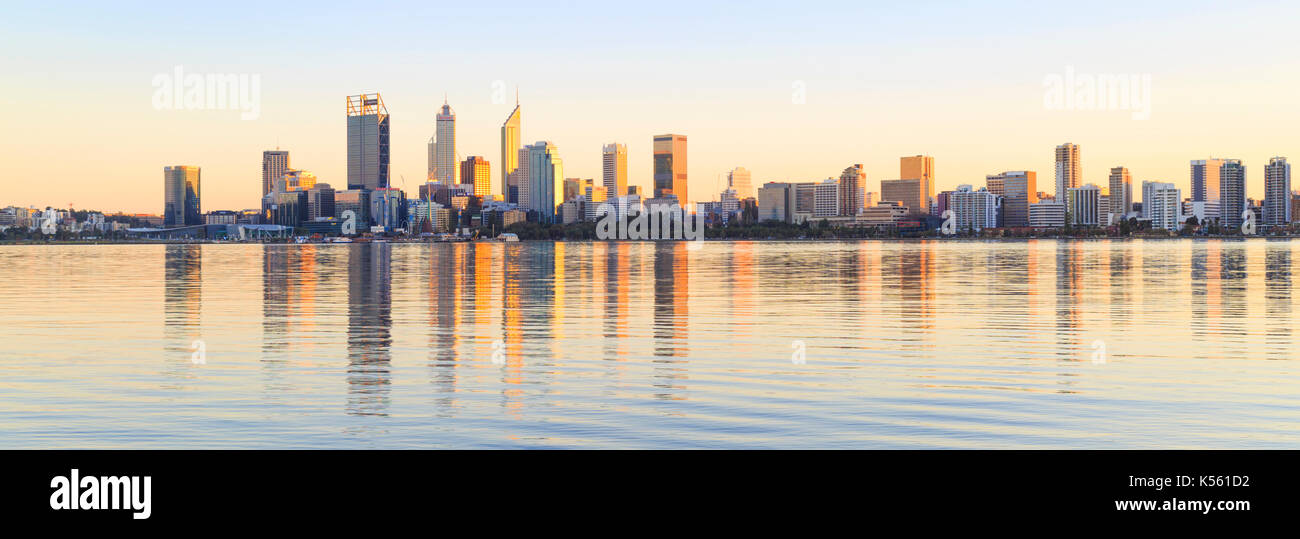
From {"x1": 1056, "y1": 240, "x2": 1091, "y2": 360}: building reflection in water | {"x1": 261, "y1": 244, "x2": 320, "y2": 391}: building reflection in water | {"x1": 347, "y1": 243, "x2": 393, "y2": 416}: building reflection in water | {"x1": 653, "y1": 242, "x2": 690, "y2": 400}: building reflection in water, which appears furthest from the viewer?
{"x1": 1056, "y1": 240, "x2": 1091, "y2": 360}: building reflection in water

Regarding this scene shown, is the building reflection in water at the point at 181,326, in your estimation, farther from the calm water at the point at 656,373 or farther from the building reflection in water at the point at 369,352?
the building reflection in water at the point at 369,352

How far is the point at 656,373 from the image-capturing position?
74.0ft

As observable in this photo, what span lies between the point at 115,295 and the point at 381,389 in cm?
3814

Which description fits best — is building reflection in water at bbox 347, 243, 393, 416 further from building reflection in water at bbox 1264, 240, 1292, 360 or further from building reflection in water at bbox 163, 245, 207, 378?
building reflection in water at bbox 1264, 240, 1292, 360

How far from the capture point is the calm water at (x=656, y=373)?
15906mm

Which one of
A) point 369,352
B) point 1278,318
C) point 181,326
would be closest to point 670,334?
point 369,352

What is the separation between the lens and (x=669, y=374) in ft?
73.6

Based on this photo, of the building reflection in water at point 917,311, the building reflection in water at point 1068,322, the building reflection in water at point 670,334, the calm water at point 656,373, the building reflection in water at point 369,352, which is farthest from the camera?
the building reflection in water at point 917,311

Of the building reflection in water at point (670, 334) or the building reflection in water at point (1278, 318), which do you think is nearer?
the building reflection in water at point (670, 334)

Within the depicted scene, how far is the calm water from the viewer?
1591 cm

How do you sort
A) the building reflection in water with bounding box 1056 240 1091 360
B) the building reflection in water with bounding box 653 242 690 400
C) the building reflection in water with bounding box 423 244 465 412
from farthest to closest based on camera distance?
1. the building reflection in water with bounding box 1056 240 1091 360
2. the building reflection in water with bounding box 653 242 690 400
3. the building reflection in water with bounding box 423 244 465 412

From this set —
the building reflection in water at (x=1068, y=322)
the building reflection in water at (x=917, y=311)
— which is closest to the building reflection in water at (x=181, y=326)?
the building reflection in water at (x=917, y=311)

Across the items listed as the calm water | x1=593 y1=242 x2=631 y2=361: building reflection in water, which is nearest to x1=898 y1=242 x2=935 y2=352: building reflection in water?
the calm water
